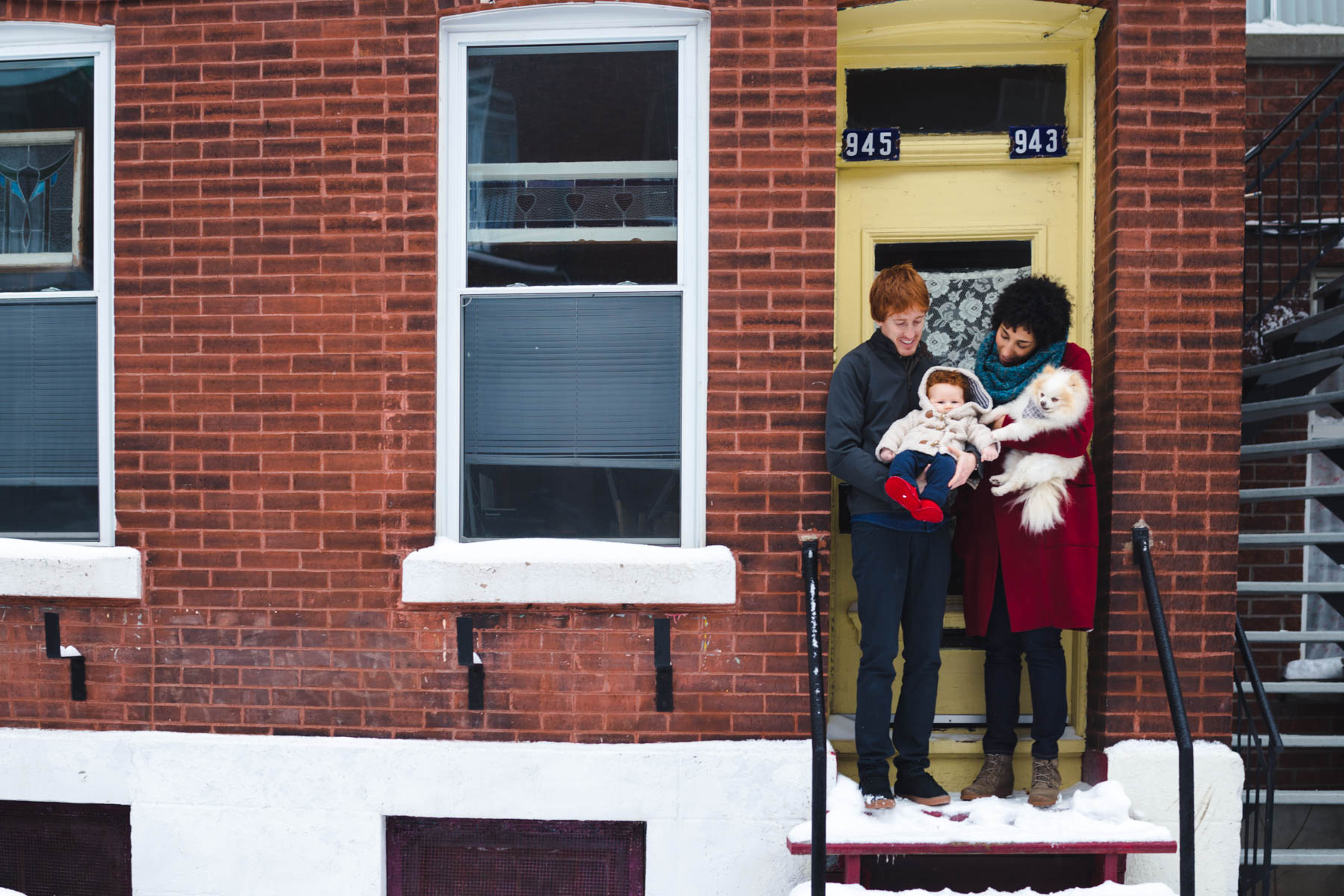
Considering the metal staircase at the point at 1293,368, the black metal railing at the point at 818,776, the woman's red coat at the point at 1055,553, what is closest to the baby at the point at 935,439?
the woman's red coat at the point at 1055,553

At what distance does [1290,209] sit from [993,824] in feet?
11.6

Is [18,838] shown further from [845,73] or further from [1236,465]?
[1236,465]

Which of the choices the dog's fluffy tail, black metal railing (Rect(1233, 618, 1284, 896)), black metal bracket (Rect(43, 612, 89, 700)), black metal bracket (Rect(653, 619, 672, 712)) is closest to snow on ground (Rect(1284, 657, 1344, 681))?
black metal railing (Rect(1233, 618, 1284, 896))

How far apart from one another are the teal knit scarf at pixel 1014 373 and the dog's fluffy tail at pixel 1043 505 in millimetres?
330

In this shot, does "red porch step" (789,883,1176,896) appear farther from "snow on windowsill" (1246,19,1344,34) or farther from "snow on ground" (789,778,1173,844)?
"snow on windowsill" (1246,19,1344,34)

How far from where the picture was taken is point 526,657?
150 inches

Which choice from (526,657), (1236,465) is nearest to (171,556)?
(526,657)

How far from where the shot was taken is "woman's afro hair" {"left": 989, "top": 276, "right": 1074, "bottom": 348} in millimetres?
3471

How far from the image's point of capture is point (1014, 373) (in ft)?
11.5

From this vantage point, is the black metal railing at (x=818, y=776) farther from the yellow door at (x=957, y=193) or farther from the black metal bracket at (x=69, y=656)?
the black metal bracket at (x=69, y=656)

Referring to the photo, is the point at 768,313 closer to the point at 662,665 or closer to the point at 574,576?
the point at 574,576

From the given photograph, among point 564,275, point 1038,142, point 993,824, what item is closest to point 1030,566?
point 993,824

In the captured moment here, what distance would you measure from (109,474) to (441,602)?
151cm

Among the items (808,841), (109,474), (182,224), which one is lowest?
(808,841)
